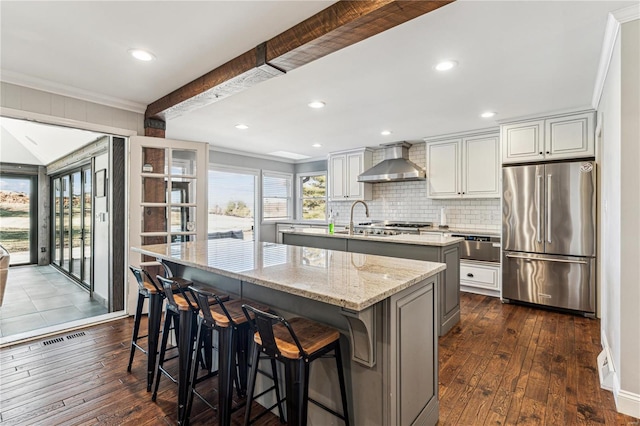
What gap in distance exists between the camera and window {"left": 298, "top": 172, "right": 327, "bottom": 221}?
748cm

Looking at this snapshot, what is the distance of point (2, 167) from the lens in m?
6.57

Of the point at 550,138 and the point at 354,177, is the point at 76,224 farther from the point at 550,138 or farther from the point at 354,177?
the point at 550,138

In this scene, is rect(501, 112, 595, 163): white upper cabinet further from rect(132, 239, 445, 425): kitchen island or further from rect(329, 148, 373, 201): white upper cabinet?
rect(132, 239, 445, 425): kitchen island

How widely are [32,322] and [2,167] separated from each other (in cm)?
495

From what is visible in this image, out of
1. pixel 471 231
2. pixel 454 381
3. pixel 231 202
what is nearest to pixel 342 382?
pixel 454 381

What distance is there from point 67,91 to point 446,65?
11.9ft

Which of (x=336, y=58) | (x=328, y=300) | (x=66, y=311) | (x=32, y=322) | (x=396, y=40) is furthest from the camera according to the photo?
(x=66, y=311)

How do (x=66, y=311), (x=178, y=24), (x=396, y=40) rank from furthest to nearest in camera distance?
(x=66, y=311), (x=396, y=40), (x=178, y=24)

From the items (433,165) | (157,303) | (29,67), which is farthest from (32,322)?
(433,165)

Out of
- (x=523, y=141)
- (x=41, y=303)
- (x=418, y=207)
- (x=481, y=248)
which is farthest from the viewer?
(x=418, y=207)

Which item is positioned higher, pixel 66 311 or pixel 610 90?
pixel 610 90

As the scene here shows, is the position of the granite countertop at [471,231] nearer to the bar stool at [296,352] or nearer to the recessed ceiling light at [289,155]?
the recessed ceiling light at [289,155]

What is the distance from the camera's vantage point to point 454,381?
7.73 feet

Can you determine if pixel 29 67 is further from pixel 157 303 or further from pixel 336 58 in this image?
pixel 336 58
